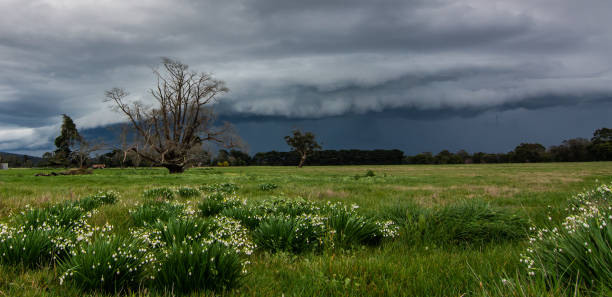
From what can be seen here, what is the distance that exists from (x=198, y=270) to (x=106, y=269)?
87 cm

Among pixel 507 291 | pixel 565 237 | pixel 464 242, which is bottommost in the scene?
pixel 464 242

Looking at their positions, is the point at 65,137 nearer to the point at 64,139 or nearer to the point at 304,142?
the point at 64,139

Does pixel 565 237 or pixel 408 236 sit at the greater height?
Answer: pixel 565 237

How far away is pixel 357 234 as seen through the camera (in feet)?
15.9

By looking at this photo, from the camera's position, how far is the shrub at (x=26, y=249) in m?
3.50

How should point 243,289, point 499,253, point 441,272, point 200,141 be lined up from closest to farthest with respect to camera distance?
point 243,289, point 441,272, point 499,253, point 200,141

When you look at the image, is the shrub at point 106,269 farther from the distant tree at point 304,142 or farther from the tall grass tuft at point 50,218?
the distant tree at point 304,142

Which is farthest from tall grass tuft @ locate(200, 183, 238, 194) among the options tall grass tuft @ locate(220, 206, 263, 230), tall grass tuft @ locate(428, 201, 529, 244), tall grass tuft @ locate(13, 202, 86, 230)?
tall grass tuft @ locate(428, 201, 529, 244)

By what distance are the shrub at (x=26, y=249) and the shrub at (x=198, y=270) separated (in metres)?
1.68

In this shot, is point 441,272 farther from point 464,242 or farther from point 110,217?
point 110,217

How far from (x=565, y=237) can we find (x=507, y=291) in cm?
121

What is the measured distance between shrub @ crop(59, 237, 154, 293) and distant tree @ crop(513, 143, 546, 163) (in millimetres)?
156129

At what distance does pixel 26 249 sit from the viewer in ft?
11.7

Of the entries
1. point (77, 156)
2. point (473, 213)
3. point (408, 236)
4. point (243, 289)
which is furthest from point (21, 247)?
point (77, 156)
